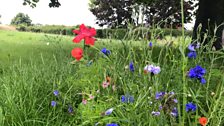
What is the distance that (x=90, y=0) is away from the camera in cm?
5294

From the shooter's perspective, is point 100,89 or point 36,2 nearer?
point 100,89

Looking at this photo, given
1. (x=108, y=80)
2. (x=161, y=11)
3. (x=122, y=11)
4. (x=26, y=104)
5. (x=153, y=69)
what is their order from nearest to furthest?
(x=153, y=69), (x=108, y=80), (x=26, y=104), (x=161, y=11), (x=122, y=11)

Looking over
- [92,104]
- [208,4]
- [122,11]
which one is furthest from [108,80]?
[122,11]

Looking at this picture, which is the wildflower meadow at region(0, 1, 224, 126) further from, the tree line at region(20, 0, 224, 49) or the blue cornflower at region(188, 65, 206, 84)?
the tree line at region(20, 0, 224, 49)

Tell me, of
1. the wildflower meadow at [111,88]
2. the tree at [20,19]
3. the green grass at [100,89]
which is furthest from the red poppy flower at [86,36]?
the tree at [20,19]

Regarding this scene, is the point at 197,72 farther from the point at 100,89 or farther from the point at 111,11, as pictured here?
the point at 111,11

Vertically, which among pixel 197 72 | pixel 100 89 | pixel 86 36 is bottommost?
pixel 100 89

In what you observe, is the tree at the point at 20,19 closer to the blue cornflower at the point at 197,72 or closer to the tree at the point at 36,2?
the tree at the point at 36,2

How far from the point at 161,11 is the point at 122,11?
19.8 ft

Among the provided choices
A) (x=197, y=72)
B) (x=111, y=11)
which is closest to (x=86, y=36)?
(x=197, y=72)

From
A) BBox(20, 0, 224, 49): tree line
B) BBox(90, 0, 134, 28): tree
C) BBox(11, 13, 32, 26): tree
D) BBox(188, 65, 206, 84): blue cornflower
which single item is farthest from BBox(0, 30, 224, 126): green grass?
BBox(11, 13, 32, 26): tree

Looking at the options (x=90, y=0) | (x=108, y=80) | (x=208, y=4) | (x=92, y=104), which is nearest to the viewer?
(x=92, y=104)

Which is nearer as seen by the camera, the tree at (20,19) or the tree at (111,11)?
the tree at (111,11)

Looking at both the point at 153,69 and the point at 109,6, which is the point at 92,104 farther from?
the point at 109,6
